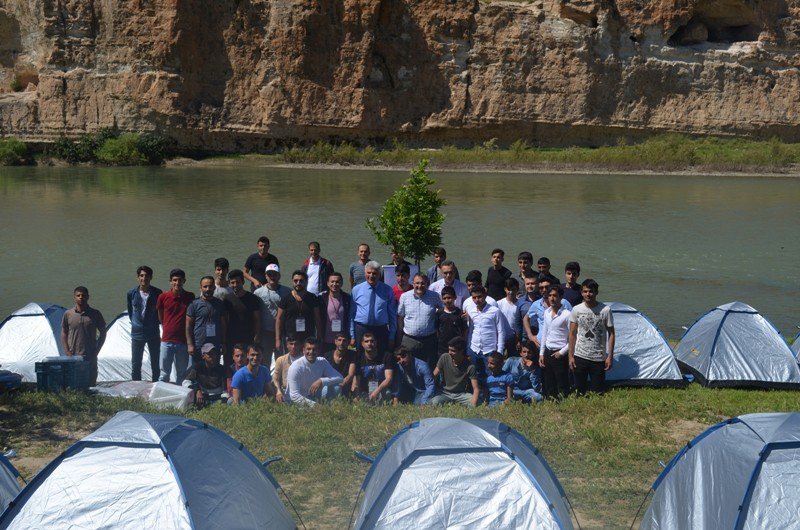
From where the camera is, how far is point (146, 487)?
19.4 feet

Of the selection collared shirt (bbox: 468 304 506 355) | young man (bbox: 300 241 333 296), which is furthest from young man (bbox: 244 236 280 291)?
collared shirt (bbox: 468 304 506 355)

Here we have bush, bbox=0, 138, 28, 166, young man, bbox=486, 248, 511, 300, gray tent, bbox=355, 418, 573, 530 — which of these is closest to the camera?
gray tent, bbox=355, 418, 573, 530

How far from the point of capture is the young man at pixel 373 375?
9898 mm

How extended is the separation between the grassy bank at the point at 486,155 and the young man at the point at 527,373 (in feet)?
128

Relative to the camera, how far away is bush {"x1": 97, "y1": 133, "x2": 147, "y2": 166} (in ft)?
172

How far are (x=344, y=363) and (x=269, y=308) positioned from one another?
1490 mm

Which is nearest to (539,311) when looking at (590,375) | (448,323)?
(590,375)

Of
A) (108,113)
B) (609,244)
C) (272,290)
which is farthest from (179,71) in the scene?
(272,290)

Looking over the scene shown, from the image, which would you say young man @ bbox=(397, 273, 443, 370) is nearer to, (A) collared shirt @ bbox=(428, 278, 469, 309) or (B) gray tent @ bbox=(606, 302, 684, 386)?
(A) collared shirt @ bbox=(428, 278, 469, 309)

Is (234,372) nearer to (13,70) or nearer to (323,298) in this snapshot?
(323,298)

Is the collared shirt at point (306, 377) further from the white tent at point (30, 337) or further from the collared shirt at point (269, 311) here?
the white tent at point (30, 337)

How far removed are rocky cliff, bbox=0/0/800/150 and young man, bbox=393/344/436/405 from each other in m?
47.9

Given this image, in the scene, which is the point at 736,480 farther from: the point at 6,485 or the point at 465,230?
the point at 465,230

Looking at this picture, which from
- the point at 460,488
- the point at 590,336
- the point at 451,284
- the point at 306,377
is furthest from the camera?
the point at 451,284
